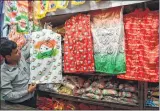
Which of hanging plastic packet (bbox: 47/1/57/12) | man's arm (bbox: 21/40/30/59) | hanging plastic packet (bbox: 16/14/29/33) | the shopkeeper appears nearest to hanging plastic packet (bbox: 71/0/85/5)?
hanging plastic packet (bbox: 47/1/57/12)

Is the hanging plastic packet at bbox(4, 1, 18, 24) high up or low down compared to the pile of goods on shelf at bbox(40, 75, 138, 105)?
up

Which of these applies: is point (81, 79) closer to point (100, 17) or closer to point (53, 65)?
point (53, 65)

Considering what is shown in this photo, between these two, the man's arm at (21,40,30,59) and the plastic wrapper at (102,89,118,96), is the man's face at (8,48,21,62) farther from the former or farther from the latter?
the plastic wrapper at (102,89,118,96)

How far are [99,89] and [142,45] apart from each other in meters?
0.96

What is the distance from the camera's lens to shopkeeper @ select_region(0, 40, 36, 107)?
292 centimetres

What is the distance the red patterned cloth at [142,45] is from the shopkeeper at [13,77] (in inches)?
50.8

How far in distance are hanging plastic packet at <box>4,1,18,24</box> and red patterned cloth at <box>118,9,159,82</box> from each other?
86.8 inches

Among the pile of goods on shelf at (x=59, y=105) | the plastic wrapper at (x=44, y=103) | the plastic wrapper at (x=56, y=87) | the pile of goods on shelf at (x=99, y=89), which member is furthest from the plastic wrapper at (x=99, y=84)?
the plastic wrapper at (x=44, y=103)

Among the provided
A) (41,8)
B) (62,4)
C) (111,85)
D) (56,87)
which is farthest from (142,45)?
(41,8)

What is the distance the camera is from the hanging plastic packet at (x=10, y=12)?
4.42 m

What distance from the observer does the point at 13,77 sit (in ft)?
10.1

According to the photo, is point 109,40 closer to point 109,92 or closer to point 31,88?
point 109,92

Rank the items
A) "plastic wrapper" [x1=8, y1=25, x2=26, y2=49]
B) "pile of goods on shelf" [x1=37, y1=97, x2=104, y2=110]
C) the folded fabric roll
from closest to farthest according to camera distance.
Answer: the folded fabric roll → "plastic wrapper" [x1=8, y1=25, x2=26, y2=49] → "pile of goods on shelf" [x1=37, y1=97, x2=104, y2=110]

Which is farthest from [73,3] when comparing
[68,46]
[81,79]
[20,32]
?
[20,32]
